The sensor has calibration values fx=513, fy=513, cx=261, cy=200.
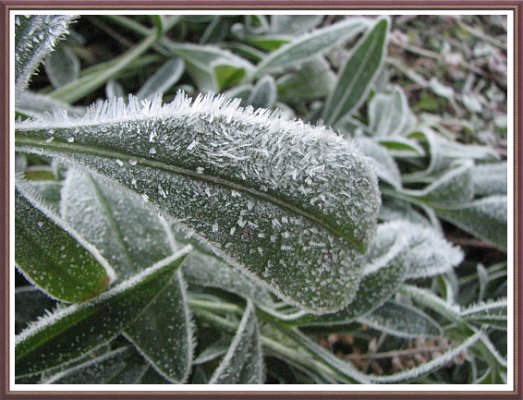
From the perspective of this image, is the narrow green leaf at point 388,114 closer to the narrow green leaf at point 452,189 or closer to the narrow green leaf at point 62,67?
the narrow green leaf at point 452,189

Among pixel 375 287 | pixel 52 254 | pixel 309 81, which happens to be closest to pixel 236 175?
pixel 52 254

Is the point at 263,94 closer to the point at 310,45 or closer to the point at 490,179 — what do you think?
the point at 310,45

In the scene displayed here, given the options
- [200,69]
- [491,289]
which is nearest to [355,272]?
[491,289]

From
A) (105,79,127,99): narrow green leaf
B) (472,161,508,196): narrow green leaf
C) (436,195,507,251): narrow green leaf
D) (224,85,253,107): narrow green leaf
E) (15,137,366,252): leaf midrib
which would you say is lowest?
(15,137,366,252): leaf midrib

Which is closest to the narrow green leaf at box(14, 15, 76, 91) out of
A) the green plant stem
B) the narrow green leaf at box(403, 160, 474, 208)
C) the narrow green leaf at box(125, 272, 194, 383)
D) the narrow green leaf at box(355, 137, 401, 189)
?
the narrow green leaf at box(125, 272, 194, 383)

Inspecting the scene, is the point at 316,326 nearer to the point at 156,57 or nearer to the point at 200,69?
the point at 200,69

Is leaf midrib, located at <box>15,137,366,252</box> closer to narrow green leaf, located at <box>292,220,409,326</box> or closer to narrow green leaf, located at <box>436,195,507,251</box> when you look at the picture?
narrow green leaf, located at <box>292,220,409,326</box>

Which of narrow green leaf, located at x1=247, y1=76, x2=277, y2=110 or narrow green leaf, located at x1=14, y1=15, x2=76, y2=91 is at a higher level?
narrow green leaf, located at x1=247, y1=76, x2=277, y2=110
